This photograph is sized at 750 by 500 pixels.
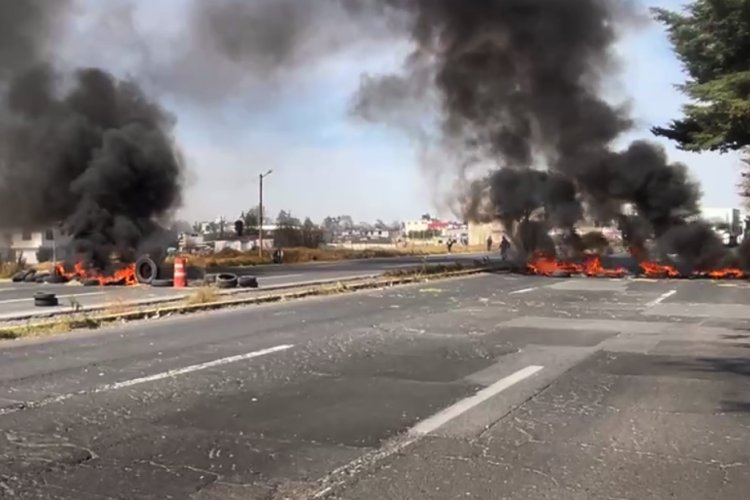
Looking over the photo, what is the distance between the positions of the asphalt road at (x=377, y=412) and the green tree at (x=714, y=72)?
44.8 ft

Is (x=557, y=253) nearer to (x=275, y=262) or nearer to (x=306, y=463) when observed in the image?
(x=275, y=262)

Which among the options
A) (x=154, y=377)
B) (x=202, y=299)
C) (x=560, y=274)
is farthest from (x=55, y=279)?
(x=154, y=377)

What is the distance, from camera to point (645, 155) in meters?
29.0

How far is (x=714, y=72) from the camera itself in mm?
26391

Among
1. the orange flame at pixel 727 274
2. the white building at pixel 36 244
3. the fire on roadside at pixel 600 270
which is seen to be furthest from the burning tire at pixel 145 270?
the orange flame at pixel 727 274

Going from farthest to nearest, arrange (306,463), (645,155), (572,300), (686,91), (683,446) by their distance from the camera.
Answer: (645,155), (686,91), (572,300), (683,446), (306,463)

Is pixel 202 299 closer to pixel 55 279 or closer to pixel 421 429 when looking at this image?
pixel 421 429

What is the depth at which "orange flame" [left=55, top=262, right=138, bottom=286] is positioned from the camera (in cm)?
2347

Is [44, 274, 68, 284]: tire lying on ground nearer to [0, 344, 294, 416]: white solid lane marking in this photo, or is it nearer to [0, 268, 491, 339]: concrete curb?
[0, 268, 491, 339]: concrete curb

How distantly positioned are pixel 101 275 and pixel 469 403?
67.0 feet

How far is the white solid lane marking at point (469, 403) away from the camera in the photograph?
5.57 m

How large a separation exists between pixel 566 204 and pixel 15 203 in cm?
2081

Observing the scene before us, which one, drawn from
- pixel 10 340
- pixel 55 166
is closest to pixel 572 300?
pixel 10 340

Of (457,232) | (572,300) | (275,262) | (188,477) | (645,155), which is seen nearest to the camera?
(188,477)
